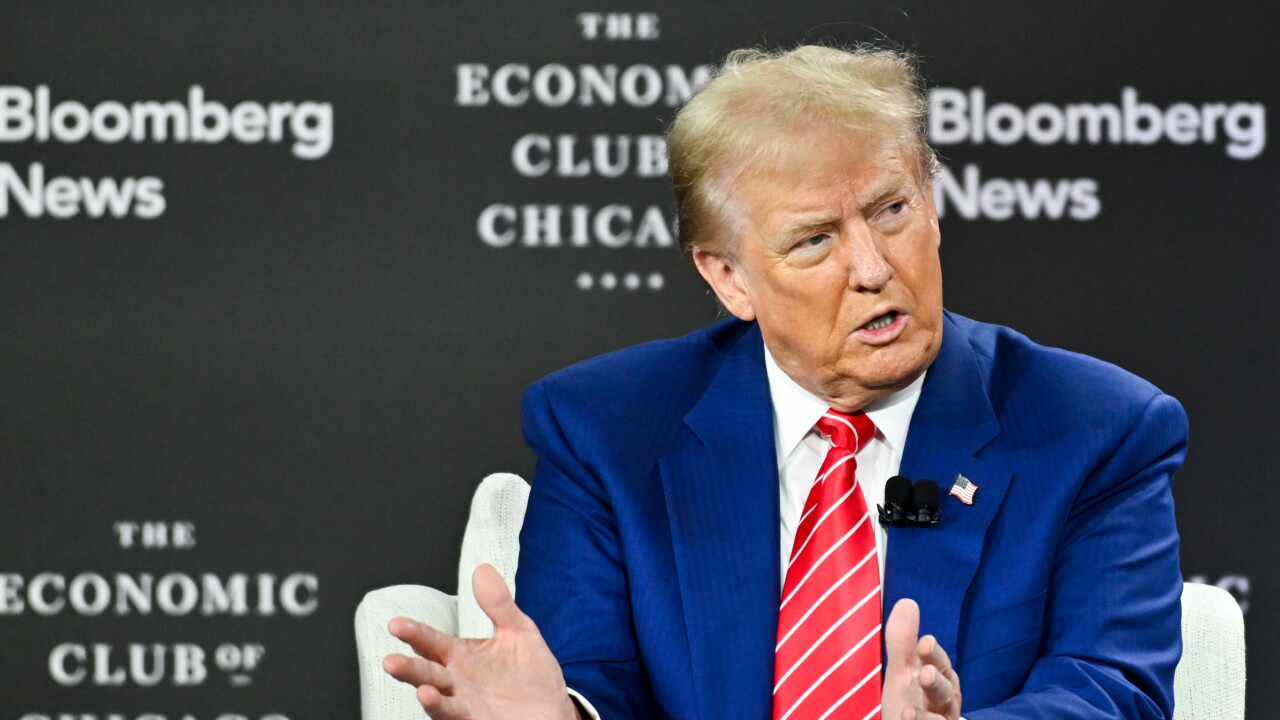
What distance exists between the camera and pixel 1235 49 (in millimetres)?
3418

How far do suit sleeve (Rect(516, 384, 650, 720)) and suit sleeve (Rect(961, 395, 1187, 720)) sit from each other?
0.47 metres

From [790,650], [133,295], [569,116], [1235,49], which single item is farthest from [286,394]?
[1235,49]

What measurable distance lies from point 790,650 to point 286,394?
185 centimetres

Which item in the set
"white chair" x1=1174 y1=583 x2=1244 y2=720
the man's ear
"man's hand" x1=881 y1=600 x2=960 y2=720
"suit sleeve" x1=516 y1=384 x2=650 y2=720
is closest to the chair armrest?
"suit sleeve" x1=516 y1=384 x2=650 y2=720

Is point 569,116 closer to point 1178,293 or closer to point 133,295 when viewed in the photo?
point 133,295

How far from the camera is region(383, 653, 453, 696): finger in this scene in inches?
59.3

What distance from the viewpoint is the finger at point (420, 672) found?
4.94 feet

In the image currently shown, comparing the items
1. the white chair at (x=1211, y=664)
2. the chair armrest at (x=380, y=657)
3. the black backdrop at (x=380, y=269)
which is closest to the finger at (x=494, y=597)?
the chair armrest at (x=380, y=657)

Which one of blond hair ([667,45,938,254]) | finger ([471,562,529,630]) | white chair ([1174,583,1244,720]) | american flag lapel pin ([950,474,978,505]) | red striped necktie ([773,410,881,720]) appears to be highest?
blond hair ([667,45,938,254])

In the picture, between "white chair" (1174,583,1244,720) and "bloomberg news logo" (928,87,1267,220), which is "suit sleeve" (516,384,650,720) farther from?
"bloomberg news logo" (928,87,1267,220)

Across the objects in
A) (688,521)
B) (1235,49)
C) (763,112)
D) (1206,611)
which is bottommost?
(1206,611)

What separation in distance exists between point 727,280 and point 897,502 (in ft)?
1.53

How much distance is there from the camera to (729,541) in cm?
199

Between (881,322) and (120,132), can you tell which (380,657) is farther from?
(120,132)
